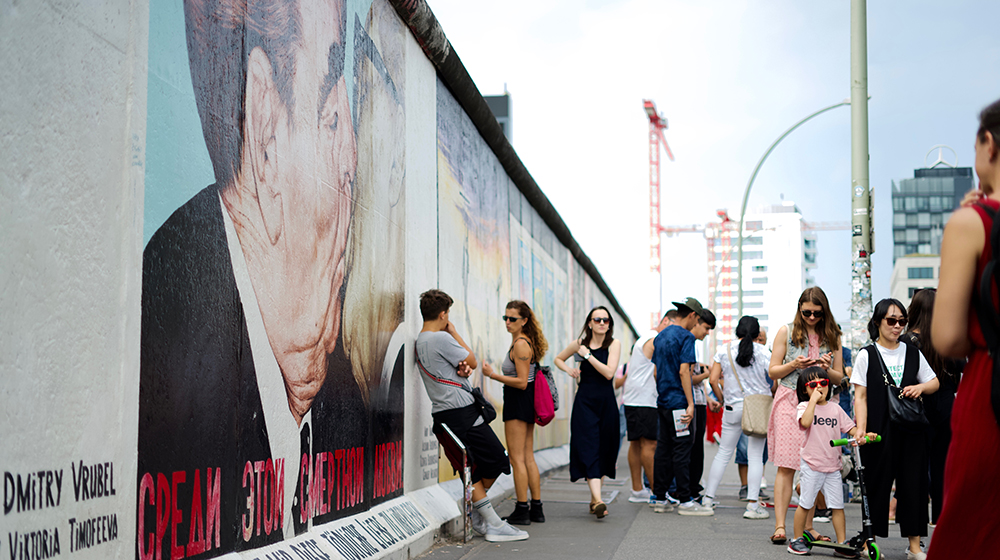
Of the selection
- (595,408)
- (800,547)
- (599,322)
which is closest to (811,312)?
(800,547)

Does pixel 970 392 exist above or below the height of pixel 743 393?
above

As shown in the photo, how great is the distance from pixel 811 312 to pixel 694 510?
98.6 inches

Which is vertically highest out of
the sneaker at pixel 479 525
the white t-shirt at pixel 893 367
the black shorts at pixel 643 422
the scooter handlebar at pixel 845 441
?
the white t-shirt at pixel 893 367

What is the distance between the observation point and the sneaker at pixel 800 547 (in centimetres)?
645

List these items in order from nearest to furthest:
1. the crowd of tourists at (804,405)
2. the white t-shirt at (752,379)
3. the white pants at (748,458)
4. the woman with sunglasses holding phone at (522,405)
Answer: the crowd of tourists at (804,405) < the woman with sunglasses holding phone at (522,405) < the white pants at (748,458) < the white t-shirt at (752,379)

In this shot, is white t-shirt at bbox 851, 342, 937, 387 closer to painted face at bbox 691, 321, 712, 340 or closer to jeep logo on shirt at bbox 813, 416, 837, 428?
jeep logo on shirt at bbox 813, 416, 837, 428

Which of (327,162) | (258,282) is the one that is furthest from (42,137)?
(327,162)

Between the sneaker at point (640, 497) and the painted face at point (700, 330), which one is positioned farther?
the painted face at point (700, 330)

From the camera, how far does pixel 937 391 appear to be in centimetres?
634

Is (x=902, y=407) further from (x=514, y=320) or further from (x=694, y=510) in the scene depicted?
(x=514, y=320)

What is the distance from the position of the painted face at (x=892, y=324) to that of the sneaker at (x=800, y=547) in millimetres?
1485

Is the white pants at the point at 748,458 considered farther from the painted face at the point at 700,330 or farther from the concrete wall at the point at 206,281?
the concrete wall at the point at 206,281

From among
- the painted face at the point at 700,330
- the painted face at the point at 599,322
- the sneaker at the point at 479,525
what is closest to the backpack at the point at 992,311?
the sneaker at the point at 479,525

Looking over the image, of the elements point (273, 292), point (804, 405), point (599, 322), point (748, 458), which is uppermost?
point (273, 292)
